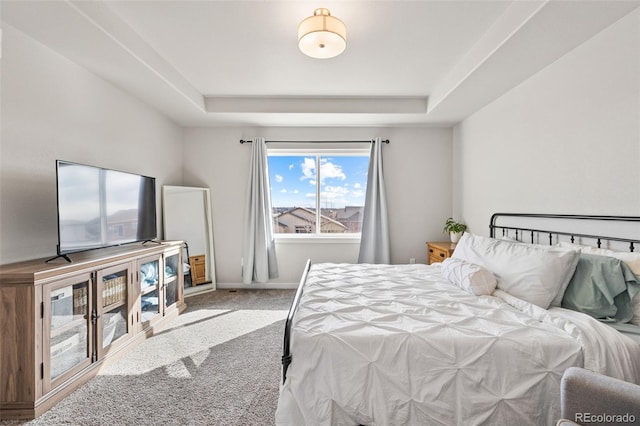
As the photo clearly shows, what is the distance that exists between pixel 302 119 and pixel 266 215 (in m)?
1.49

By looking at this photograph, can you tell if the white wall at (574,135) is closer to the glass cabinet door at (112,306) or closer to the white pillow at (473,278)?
the white pillow at (473,278)

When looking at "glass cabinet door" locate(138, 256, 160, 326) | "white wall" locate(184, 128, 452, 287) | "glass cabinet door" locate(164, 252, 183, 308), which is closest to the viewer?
"glass cabinet door" locate(138, 256, 160, 326)

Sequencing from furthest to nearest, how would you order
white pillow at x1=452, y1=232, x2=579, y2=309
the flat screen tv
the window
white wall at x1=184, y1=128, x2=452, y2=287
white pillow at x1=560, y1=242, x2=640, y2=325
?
1. the window
2. white wall at x1=184, y1=128, x2=452, y2=287
3. the flat screen tv
4. white pillow at x1=452, y1=232, x2=579, y2=309
5. white pillow at x1=560, y1=242, x2=640, y2=325

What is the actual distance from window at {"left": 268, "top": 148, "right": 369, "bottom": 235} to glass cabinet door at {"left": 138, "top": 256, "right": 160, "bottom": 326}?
184cm

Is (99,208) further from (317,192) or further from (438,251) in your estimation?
(438,251)

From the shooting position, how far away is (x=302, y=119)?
12.4ft

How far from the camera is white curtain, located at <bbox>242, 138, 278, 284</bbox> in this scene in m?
4.08

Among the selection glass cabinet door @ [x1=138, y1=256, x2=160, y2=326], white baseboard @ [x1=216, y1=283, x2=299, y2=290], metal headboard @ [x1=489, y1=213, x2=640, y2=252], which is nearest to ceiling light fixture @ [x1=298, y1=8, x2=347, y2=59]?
metal headboard @ [x1=489, y1=213, x2=640, y2=252]

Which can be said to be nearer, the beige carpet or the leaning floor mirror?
the beige carpet

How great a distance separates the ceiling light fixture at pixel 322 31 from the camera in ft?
6.10

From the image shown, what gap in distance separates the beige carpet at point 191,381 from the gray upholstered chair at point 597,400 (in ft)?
4.84

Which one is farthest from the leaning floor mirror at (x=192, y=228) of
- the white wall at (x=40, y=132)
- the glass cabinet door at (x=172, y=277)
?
the white wall at (x=40, y=132)

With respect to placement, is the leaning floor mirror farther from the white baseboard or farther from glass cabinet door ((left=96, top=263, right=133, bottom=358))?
glass cabinet door ((left=96, top=263, right=133, bottom=358))

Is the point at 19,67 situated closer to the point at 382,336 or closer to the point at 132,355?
the point at 132,355
